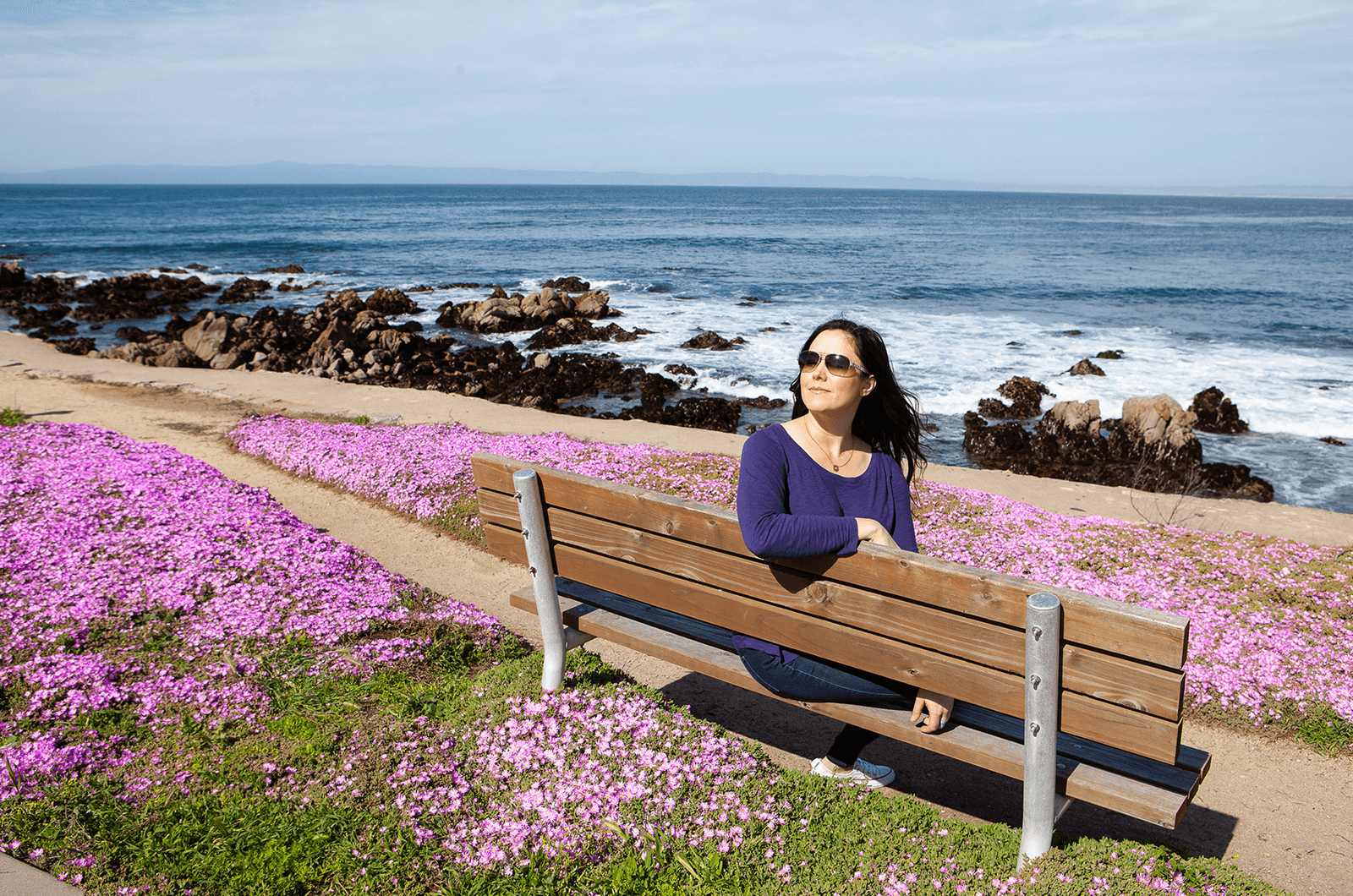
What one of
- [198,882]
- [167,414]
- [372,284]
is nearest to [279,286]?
[372,284]

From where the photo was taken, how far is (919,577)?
2918 millimetres

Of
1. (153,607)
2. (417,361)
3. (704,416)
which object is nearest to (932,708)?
(153,607)

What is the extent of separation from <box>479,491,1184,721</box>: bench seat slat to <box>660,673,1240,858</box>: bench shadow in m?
1.46

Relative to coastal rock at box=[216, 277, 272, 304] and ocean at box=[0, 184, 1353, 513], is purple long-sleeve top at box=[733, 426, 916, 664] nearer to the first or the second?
ocean at box=[0, 184, 1353, 513]

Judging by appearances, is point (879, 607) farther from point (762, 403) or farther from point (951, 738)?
point (762, 403)

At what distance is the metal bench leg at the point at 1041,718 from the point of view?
2.65m

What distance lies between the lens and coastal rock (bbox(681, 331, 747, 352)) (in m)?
28.9

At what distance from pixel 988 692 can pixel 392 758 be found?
3062 mm

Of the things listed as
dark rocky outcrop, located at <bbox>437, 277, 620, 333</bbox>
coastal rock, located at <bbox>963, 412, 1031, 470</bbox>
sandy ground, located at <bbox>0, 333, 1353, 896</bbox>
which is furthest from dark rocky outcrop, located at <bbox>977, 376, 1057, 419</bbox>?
dark rocky outcrop, located at <bbox>437, 277, 620, 333</bbox>

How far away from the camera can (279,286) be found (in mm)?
45188

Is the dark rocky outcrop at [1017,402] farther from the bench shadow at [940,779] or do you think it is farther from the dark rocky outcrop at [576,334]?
the bench shadow at [940,779]

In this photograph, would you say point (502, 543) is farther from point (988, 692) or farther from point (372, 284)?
point (372, 284)

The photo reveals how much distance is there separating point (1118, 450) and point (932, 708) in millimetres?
16294

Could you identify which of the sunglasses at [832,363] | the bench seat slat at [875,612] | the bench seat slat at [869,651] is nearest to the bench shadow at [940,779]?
the bench seat slat at [869,651]
